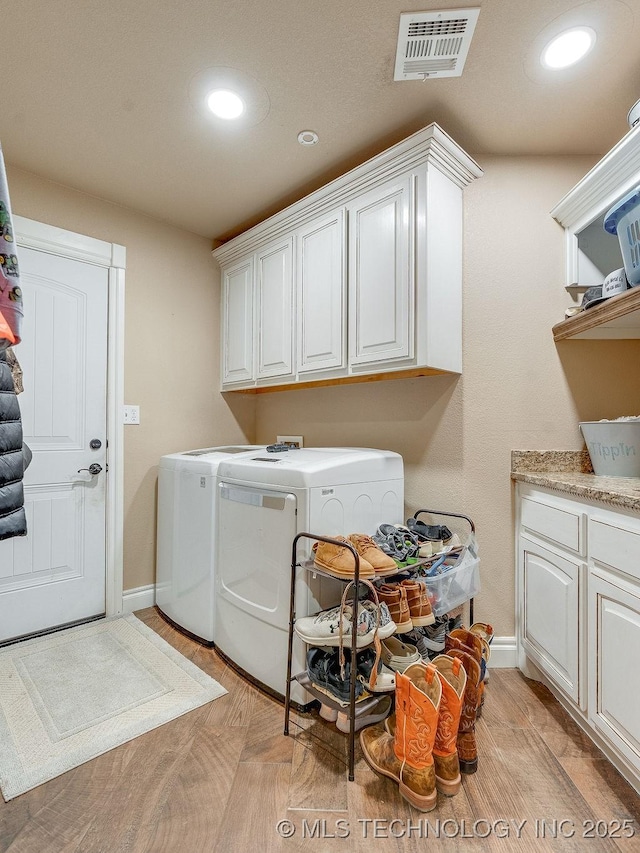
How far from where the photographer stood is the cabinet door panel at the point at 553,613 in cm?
156

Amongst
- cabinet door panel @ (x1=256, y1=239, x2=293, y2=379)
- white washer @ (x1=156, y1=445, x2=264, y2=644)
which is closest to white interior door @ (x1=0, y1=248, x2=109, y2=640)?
white washer @ (x1=156, y1=445, x2=264, y2=644)

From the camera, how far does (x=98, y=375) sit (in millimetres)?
2523

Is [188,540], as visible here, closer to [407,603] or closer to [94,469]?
[94,469]

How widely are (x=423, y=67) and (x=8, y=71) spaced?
1.55m

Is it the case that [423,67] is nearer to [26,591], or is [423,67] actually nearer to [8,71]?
[8,71]

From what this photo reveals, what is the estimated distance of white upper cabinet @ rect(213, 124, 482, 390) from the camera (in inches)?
73.8

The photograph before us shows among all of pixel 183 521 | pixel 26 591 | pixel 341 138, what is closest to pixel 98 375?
pixel 183 521

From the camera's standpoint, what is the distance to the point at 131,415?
265 cm

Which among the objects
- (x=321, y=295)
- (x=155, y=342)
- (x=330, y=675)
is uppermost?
(x=321, y=295)

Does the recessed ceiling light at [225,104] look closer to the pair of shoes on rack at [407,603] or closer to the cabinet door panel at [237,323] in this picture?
the cabinet door panel at [237,323]

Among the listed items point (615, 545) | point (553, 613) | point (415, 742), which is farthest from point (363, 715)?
point (615, 545)

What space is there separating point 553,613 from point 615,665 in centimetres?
36

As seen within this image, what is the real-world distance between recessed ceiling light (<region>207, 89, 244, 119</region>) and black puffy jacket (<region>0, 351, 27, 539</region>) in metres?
1.44

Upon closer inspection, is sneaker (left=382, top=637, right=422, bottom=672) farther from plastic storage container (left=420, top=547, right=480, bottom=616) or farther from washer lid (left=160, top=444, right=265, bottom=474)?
washer lid (left=160, top=444, right=265, bottom=474)
